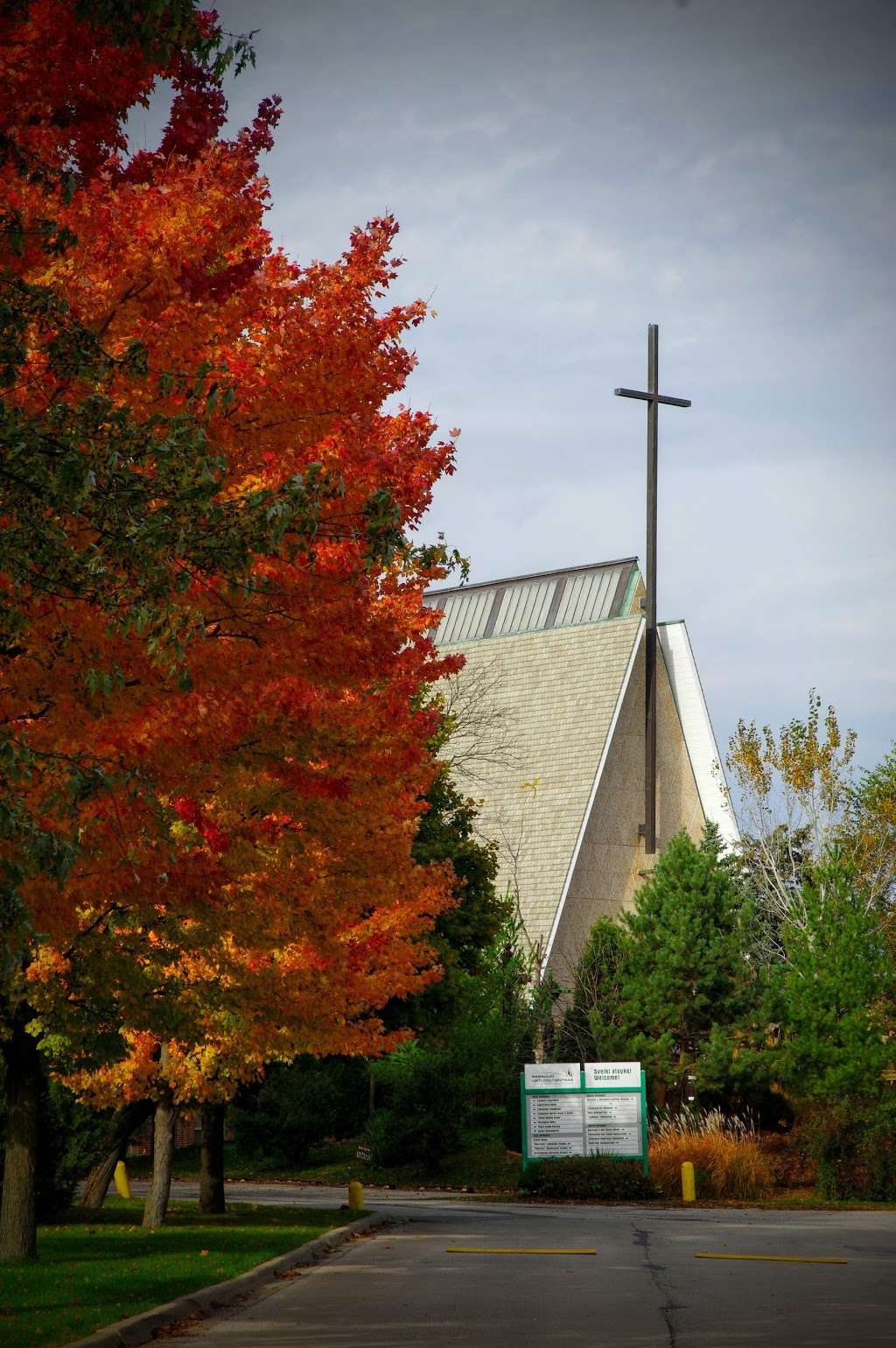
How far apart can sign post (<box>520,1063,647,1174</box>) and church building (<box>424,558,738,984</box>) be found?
10.1 meters

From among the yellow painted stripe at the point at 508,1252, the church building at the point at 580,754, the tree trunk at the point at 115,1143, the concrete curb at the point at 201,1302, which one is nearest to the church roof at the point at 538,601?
the church building at the point at 580,754

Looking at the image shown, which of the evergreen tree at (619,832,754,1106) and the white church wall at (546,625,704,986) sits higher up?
→ the white church wall at (546,625,704,986)

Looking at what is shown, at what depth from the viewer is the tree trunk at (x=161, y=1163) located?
19406mm

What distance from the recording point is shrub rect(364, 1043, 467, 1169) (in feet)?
106

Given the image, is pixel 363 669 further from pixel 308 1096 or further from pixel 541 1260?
pixel 308 1096

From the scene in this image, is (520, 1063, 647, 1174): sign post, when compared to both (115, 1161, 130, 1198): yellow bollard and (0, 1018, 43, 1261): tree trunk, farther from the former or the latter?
(0, 1018, 43, 1261): tree trunk

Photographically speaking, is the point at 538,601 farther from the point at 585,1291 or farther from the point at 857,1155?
the point at 585,1291

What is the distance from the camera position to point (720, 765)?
42750mm

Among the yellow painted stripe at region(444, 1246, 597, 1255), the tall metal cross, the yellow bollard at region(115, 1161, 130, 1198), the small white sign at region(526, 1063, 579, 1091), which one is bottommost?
the yellow bollard at region(115, 1161, 130, 1198)

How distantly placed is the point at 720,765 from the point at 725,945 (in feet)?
40.2

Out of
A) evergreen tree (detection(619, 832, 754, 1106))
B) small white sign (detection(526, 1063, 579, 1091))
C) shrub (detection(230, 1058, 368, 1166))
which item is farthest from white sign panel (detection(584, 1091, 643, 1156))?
shrub (detection(230, 1058, 368, 1166))

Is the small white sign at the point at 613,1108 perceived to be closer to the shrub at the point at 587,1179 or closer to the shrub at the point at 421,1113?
the shrub at the point at 587,1179

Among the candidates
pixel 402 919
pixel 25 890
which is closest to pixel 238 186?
pixel 25 890

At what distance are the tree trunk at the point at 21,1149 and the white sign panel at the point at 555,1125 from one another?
12783mm
